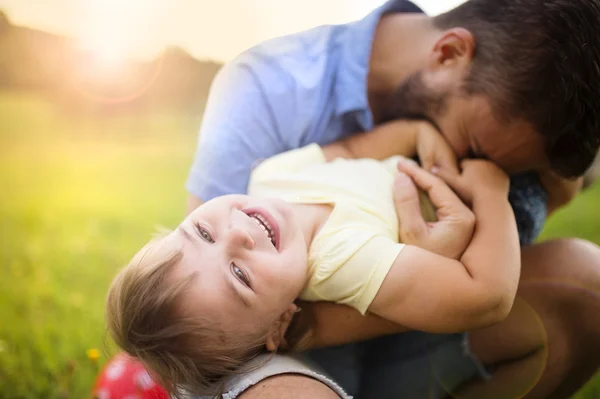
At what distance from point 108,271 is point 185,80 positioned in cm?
39

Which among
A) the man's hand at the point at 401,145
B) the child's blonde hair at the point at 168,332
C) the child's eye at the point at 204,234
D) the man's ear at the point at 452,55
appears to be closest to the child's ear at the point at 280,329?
the child's blonde hair at the point at 168,332

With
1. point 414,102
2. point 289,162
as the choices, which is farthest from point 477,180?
point 289,162

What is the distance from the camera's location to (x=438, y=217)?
79cm

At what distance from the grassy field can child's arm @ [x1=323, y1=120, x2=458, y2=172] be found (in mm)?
240

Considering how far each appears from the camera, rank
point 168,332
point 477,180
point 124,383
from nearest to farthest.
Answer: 1. point 168,332
2. point 477,180
3. point 124,383

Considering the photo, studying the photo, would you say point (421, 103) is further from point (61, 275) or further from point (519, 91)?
point (61, 275)

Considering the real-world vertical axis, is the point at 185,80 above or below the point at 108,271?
above

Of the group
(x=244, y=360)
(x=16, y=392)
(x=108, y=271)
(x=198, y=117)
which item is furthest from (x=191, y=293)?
(x=16, y=392)

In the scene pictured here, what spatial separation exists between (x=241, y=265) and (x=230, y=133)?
24cm

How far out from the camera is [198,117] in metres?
0.92

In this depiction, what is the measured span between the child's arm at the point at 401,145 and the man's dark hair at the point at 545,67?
8 cm

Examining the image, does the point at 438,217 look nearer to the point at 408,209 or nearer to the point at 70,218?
the point at 408,209

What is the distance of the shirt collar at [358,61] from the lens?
0.88 metres

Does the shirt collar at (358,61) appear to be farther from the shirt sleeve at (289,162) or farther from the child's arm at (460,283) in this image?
the child's arm at (460,283)
